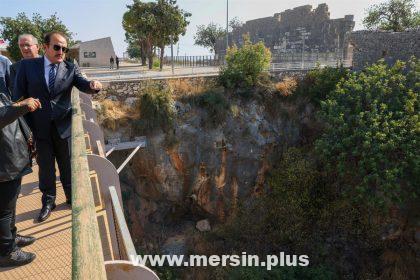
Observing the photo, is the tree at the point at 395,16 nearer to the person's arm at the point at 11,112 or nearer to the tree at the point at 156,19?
the tree at the point at 156,19

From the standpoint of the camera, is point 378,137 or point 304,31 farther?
point 304,31

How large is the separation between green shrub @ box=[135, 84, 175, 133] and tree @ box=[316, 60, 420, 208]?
4.90 meters

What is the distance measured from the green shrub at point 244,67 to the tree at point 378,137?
10.8 feet

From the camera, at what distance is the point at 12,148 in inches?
105

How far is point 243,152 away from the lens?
42.7ft

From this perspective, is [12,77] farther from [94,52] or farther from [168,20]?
[94,52]

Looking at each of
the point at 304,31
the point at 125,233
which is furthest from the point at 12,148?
the point at 304,31

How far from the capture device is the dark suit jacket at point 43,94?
3.49 metres

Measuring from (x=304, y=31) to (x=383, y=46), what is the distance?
9981 mm

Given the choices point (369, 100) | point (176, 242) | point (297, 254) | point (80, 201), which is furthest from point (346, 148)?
point (80, 201)

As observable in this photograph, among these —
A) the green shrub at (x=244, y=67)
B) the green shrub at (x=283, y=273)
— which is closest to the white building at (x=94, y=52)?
the green shrub at (x=244, y=67)

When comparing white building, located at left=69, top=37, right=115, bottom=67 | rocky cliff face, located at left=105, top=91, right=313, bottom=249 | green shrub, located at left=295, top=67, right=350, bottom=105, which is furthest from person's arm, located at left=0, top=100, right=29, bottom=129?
white building, located at left=69, top=37, right=115, bottom=67

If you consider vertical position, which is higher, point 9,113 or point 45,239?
point 9,113

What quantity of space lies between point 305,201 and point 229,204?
267cm
